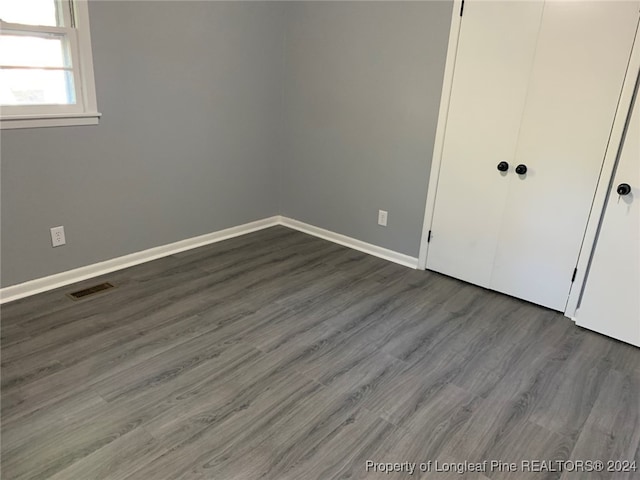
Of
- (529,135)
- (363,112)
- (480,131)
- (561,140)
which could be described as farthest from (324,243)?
(561,140)

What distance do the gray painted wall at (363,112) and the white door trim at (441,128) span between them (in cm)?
4

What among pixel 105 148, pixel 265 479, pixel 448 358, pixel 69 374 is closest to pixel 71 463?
pixel 69 374

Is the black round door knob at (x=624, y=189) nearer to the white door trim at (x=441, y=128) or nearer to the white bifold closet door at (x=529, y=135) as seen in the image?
the white bifold closet door at (x=529, y=135)

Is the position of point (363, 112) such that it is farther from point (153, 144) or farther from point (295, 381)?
point (295, 381)

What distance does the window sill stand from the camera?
2.56 meters

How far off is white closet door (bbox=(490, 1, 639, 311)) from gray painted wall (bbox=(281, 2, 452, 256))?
0.67 meters

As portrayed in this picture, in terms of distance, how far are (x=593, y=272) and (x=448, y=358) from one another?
42.5 inches

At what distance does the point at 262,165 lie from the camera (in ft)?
13.5

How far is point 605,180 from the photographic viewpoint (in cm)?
267

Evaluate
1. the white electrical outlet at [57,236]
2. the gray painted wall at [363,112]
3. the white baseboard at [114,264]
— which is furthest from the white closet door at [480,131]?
the white electrical outlet at [57,236]

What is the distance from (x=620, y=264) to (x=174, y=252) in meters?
3.02

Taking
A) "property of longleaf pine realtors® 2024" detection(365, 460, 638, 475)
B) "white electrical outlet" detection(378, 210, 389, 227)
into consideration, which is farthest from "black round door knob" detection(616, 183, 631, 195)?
"white electrical outlet" detection(378, 210, 389, 227)

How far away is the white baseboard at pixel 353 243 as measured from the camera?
12.1 feet

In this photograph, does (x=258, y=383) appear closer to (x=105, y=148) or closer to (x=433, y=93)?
(x=105, y=148)
